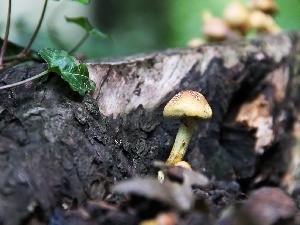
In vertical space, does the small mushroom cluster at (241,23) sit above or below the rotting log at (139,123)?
above

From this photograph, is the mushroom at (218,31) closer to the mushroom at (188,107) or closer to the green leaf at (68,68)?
the mushroom at (188,107)

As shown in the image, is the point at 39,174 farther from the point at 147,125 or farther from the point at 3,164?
the point at 147,125

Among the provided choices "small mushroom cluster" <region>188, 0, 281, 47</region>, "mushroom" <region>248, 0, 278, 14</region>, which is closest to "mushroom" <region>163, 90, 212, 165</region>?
"small mushroom cluster" <region>188, 0, 281, 47</region>

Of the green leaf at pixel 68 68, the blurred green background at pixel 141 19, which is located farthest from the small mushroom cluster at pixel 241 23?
the blurred green background at pixel 141 19

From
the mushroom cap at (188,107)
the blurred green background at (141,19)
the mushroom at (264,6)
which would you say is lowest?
the mushroom cap at (188,107)

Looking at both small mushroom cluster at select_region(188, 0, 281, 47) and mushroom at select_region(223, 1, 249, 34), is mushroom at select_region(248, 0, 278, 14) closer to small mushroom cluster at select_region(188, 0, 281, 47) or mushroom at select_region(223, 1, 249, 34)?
small mushroom cluster at select_region(188, 0, 281, 47)

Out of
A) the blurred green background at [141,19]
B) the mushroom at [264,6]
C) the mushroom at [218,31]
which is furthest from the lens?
the blurred green background at [141,19]

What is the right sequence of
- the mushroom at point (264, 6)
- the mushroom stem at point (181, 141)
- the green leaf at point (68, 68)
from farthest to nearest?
the mushroom at point (264, 6) → the mushroom stem at point (181, 141) → the green leaf at point (68, 68)

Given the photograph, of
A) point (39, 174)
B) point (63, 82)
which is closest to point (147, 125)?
point (63, 82)
